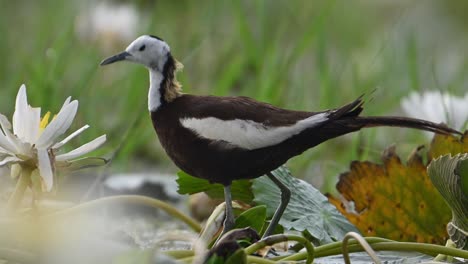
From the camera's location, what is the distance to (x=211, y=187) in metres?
2.46

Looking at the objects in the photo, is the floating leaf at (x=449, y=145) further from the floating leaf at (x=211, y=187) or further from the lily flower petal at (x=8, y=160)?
the lily flower petal at (x=8, y=160)

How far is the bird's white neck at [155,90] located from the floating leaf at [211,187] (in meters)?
0.21

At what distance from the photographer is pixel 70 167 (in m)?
2.07

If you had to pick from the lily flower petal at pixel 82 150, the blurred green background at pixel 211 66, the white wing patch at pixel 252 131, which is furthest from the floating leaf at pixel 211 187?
the blurred green background at pixel 211 66

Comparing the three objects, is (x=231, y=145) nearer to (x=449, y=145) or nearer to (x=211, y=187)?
(x=211, y=187)

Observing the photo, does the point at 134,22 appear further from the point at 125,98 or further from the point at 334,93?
the point at 334,93

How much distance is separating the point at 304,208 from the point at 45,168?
25.1 inches

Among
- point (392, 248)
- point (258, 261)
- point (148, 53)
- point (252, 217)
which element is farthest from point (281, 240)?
point (148, 53)

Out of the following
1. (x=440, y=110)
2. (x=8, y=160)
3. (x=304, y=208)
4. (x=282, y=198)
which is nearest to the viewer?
(x=8, y=160)

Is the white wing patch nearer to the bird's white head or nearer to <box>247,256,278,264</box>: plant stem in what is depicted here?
the bird's white head

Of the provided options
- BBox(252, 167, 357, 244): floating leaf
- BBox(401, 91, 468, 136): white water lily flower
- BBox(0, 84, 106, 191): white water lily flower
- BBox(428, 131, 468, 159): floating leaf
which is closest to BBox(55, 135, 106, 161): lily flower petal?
BBox(0, 84, 106, 191): white water lily flower

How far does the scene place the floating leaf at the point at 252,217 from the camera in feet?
7.13

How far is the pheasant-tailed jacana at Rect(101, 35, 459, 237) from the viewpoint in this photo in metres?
2.13

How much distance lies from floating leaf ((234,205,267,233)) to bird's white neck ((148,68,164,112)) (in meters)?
0.26
